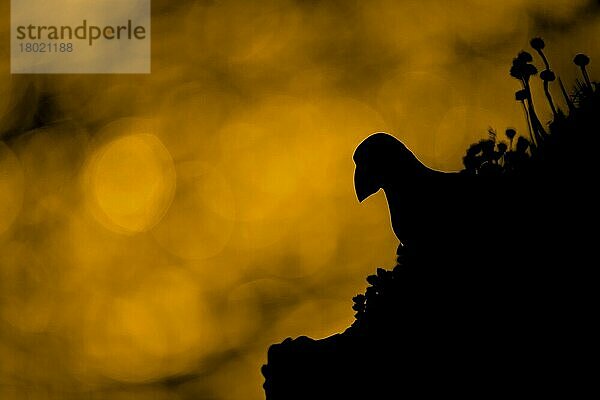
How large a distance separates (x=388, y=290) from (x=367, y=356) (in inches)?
8.4

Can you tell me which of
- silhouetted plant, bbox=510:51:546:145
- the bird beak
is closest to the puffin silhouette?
the bird beak

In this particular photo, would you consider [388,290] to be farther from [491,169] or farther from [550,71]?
[550,71]

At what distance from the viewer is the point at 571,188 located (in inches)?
85.7

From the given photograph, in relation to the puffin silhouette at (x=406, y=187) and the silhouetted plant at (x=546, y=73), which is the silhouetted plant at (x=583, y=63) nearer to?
the silhouetted plant at (x=546, y=73)

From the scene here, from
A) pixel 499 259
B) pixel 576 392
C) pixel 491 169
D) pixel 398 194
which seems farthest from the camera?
pixel 398 194

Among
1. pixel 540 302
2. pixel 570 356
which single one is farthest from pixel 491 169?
pixel 570 356

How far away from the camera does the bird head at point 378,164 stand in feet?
8.97

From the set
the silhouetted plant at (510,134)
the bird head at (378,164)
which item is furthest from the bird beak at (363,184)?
the silhouetted plant at (510,134)

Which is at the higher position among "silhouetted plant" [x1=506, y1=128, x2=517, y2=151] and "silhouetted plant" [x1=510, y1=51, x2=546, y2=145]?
"silhouetted plant" [x1=510, y1=51, x2=546, y2=145]

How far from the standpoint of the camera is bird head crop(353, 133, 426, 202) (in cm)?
273

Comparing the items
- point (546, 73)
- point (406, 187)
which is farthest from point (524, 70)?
point (406, 187)

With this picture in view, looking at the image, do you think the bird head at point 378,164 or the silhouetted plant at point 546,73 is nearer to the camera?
the silhouetted plant at point 546,73

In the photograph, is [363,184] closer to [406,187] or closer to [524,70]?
[406,187]

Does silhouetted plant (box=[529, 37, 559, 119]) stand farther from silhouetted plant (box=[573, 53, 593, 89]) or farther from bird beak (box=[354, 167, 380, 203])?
bird beak (box=[354, 167, 380, 203])
